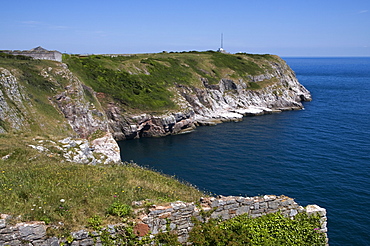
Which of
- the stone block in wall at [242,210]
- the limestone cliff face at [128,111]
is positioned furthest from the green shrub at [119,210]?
the limestone cliff face at [128,111]

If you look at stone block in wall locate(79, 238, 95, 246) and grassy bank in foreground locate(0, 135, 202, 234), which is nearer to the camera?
stone block in wall locate(79, 238, 95, 246)

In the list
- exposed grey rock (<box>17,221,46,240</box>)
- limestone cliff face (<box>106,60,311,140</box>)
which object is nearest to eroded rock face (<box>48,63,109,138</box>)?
limestone cliff face (<box>106,60,311,140</box>)

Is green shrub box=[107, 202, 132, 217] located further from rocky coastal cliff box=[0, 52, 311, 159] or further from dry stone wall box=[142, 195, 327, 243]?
rocky coastal cliff box=[0, 52, 311, 159]

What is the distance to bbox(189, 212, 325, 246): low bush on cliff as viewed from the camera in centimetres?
1312

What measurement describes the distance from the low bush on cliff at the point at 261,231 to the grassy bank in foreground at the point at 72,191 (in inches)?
87.8

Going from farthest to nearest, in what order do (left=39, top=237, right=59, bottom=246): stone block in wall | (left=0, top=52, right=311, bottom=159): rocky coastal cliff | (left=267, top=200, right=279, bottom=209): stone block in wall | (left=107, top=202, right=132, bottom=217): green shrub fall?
(left=0, top=52, right=311, bottom=159): rocky coastal cliff < (left=267, top=200, right=279, bottom=209): stone block in wall < (left=107, top=202, right=132, bottom=217): green shrub < (left=39, top=237, right=59, bottom=246): stone block in wall

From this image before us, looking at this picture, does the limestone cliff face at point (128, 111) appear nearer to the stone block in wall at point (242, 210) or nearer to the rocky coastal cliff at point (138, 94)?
the rocky coastal cliff at point (138, 94)

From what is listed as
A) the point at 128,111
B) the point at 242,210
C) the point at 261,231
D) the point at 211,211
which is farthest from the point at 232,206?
the point at 128,111

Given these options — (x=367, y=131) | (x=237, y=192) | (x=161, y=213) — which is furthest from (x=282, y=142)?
(x=161, y=213)

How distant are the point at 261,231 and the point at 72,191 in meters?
8.93

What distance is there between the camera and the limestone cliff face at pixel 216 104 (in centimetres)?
6894

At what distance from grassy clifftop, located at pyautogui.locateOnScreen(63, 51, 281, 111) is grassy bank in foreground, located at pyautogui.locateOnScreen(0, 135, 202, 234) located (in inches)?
2104

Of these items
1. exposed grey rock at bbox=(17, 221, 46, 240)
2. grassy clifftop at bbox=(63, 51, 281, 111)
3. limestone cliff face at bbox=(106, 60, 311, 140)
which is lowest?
limestone cliff face at bbox=(106, 60, 311, 140)

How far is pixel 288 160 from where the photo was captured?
51719mm
